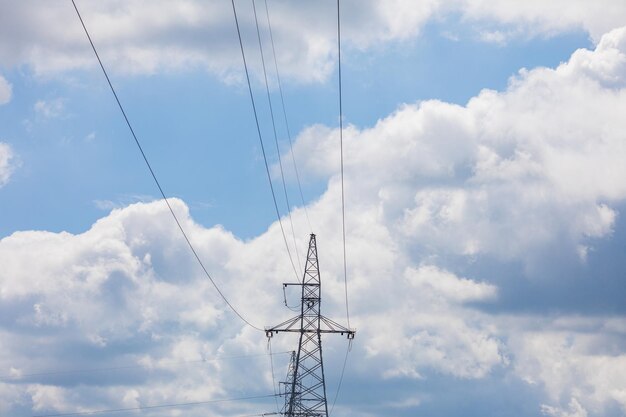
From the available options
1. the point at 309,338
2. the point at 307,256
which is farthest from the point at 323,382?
the point at 307,256

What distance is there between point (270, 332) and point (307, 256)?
8696 millimetres

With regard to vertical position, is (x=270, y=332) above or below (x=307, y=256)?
below

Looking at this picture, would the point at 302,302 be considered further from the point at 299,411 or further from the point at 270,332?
the point at 299,411

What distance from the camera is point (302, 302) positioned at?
10462 centimetres

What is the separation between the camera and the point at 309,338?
10281 cm

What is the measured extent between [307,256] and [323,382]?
43.2 ft

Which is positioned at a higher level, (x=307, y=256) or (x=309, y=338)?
(x=307, y=256)

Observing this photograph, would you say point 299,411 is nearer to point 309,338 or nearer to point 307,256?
point 309,338

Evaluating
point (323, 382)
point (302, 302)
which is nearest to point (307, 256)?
point (302, 302)

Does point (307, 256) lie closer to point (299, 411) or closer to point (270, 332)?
point (270, 332)

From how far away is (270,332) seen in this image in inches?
4092

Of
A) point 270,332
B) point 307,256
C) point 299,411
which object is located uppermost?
point 307,256

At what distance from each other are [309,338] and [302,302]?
3.88 m

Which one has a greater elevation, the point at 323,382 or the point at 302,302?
the point at 302,302
